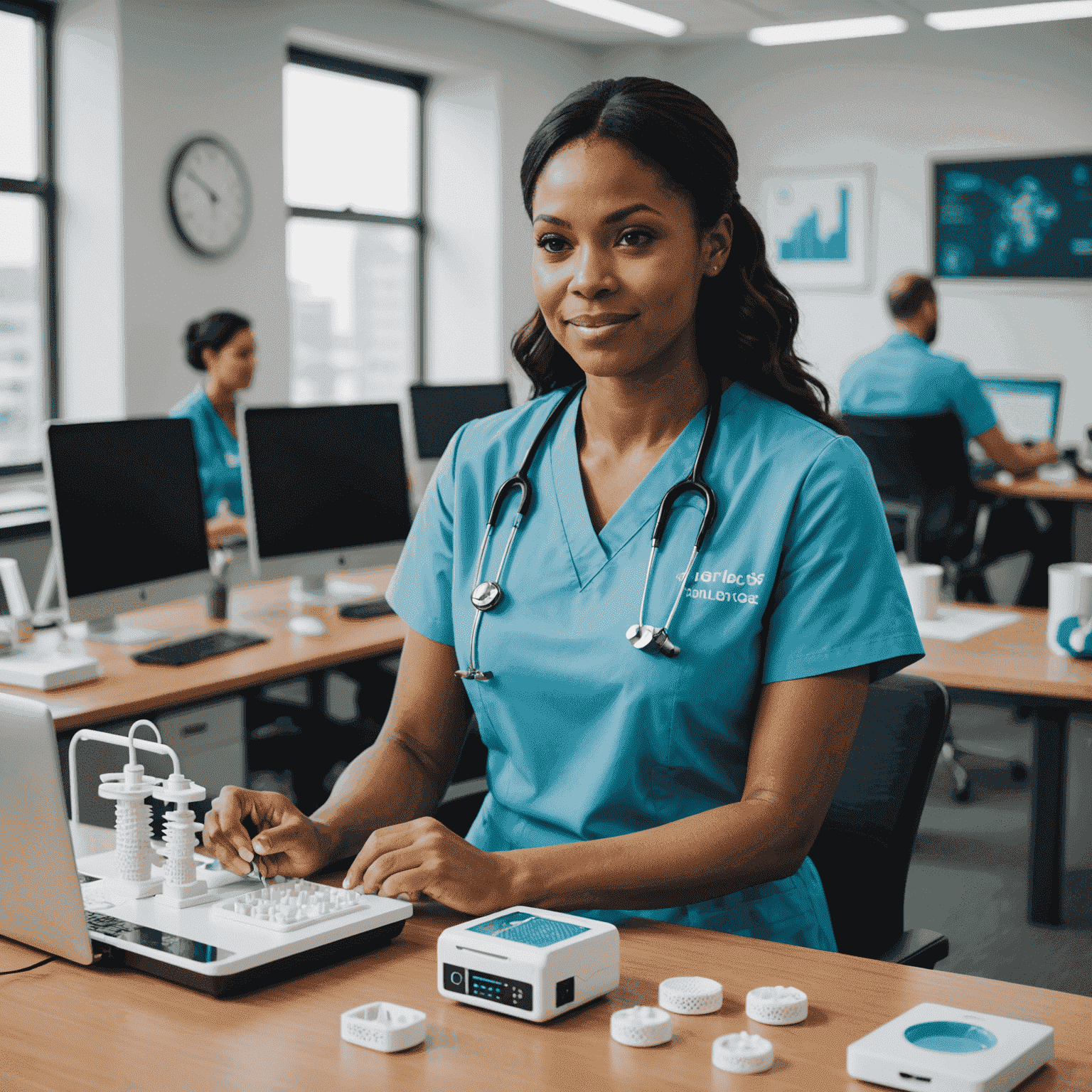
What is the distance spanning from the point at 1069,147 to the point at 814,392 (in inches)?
231

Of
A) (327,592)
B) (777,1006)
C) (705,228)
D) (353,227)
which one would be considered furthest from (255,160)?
(777,1006)

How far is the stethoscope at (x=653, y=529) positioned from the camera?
128cm

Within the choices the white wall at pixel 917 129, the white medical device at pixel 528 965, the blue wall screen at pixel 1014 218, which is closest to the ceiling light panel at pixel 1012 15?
the white wall at pixel 917 129

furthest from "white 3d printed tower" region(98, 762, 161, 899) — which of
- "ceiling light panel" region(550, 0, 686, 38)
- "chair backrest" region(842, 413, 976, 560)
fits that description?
"ceiling light panel" region(550, 0, 686, 38)

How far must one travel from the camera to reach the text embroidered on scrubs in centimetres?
127

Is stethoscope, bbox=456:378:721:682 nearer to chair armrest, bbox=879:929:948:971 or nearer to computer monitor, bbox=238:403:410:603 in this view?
chair armrest, bbox=879:929:948:971

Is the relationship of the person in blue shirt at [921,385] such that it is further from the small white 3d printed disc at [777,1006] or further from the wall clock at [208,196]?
the small white 3d printed disc at [777,1006]

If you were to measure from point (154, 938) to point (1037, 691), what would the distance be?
1.75 metres

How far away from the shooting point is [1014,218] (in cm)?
674

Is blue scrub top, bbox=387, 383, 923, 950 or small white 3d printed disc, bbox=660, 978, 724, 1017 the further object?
blue scrub top, bbox=387, 383, 923, 950

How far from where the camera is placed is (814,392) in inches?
56.4

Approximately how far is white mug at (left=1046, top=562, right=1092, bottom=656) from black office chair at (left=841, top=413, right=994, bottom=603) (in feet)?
5.58

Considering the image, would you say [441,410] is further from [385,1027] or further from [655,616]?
[385,1027]

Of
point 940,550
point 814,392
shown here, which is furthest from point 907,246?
point 814,392
